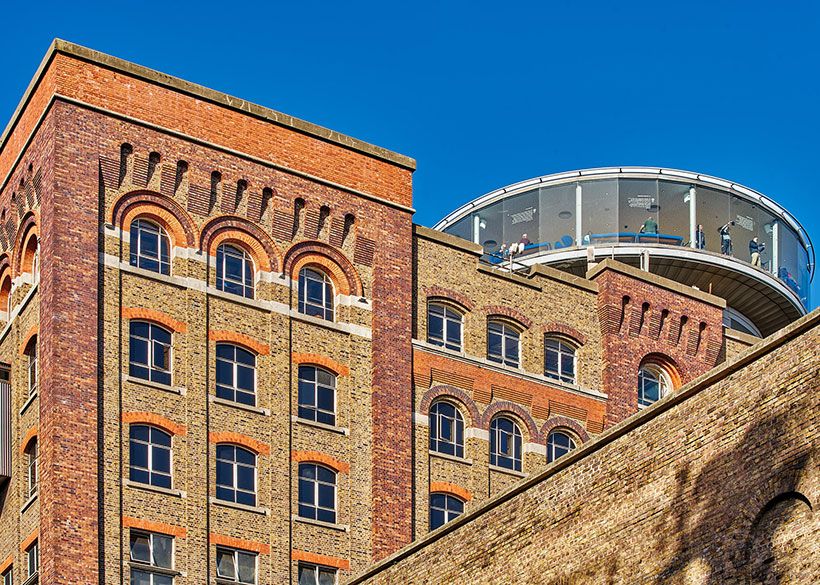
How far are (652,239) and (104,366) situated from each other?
2528 cm

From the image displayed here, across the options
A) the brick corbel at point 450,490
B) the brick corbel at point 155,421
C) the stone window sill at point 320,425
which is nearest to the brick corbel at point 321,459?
the stone window sill at point 320,425

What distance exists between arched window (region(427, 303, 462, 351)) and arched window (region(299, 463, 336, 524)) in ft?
21.4

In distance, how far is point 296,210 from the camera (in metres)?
60.6

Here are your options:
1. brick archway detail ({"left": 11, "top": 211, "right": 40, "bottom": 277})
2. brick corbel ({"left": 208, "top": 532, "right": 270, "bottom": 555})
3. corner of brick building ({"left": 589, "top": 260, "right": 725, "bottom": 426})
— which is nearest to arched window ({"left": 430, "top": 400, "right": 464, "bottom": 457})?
corner of brick building ({"left": 589, "top": 260, "right": 725, "bottom": 426})

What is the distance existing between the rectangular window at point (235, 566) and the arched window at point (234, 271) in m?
7.74

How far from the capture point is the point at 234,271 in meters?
58.6

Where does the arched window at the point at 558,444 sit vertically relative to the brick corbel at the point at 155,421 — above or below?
above

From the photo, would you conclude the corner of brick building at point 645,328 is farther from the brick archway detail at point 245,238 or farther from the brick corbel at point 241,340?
the brick corbel at point 241,340

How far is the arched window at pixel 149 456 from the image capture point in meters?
54.2

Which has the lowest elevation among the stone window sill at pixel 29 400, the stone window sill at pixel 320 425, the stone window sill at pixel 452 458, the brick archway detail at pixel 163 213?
the stone window sill at pixel 29 400

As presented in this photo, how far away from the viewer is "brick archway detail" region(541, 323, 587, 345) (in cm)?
6506

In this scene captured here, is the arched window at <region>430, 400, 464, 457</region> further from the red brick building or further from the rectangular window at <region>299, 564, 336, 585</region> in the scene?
the rectangular window at <region>299, 564, 336, 585</region>

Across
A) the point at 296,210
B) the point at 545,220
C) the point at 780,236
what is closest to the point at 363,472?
the point at 296,210

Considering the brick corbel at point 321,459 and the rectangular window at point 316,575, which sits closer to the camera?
the rectangular window at point 316,575
